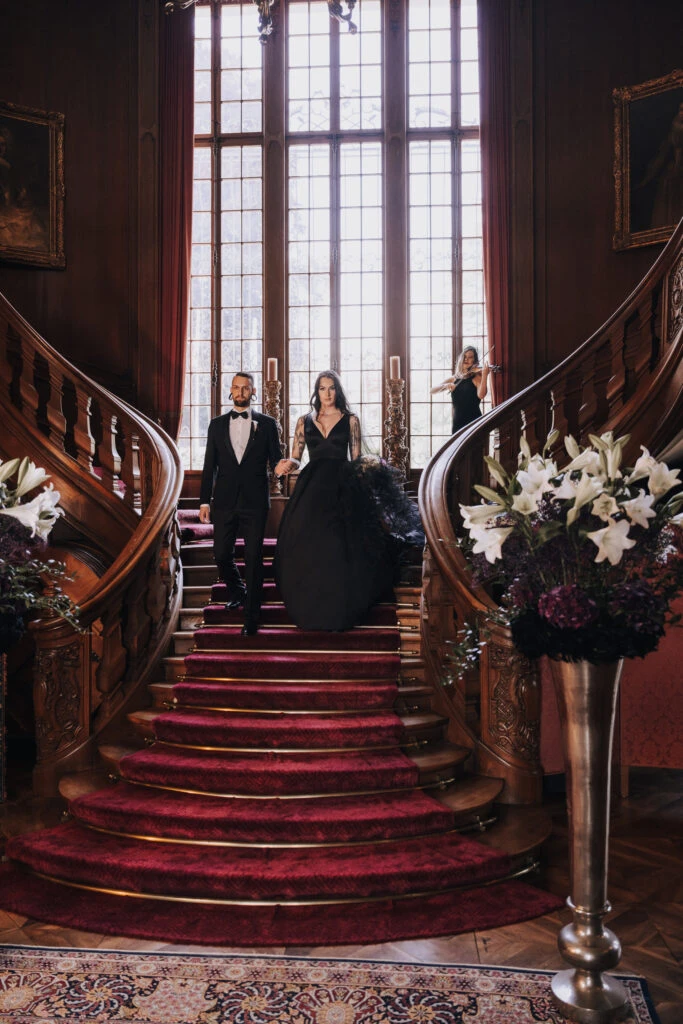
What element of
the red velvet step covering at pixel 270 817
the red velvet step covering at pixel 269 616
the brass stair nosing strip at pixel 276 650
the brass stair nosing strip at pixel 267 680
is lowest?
the red velvet step covering at pixel 270 817

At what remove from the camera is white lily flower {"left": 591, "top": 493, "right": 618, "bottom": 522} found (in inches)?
79.7

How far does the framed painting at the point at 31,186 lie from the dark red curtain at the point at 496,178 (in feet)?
13.5

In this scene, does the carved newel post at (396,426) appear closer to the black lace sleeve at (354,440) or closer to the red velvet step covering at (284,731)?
the black lace sleeve at (354,440)

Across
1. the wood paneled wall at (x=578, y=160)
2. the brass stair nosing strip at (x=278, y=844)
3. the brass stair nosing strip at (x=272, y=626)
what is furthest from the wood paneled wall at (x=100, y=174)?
the brass stair nosing strip at (x=278, y=844)

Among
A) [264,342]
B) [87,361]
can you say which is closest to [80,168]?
[87,361]

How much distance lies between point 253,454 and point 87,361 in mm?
3979

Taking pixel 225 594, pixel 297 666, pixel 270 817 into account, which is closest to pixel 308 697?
pixel 297 666

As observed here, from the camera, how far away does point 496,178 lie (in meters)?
8.03

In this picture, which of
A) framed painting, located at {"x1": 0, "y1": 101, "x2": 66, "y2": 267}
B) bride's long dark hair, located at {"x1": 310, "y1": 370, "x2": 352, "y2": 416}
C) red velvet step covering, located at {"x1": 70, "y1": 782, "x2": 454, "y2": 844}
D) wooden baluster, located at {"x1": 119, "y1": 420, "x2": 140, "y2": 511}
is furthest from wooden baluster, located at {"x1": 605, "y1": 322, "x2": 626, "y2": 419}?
framed painting, located at {"x1": 0, "y1": 101, "x2": 66, "y2": 267}

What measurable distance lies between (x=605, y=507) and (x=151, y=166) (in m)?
7.49

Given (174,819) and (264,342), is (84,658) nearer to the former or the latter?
(174,819)

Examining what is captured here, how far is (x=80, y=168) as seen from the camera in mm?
8125

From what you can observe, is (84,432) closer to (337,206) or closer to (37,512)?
(37,512)

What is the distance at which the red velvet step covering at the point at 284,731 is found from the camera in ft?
12.8
